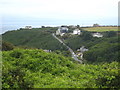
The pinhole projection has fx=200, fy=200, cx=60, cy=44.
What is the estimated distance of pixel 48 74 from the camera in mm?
6957

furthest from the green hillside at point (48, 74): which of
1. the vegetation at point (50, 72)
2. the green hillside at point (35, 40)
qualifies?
the green hillside at point (35, 40)

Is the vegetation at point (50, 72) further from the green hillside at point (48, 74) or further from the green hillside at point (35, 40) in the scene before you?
the green hillside at point (35, 40)

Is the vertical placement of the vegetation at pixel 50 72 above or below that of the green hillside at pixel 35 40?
above

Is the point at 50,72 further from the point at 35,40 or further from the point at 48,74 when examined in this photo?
the point at 35,40

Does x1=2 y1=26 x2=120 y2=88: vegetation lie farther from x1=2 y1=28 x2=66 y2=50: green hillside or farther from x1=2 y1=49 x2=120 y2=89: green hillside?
x1=2 y1=28 x2=66 y2=50: green hillside

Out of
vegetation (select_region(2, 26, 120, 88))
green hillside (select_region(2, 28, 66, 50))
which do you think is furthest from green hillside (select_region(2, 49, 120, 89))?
green hillside (select_region(2, 28, 66, 50))

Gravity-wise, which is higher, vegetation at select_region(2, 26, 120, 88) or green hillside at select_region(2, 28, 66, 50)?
vegetation at select_region(2, 26, 120, 88)

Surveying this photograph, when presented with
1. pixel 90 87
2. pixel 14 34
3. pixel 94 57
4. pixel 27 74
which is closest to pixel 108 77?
pixel 90 87

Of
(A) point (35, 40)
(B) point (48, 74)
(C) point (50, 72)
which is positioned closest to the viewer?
(B) point (48, 74)

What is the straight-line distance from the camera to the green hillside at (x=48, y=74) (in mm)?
5781

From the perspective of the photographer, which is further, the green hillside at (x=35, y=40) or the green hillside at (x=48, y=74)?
the green hillside at (x=35, y=40)

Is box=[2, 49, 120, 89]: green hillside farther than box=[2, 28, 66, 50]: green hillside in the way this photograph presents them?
No

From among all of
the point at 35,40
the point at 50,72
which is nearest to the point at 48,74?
the point at 50,72

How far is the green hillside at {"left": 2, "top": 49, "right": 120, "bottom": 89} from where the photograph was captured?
5.78 m
